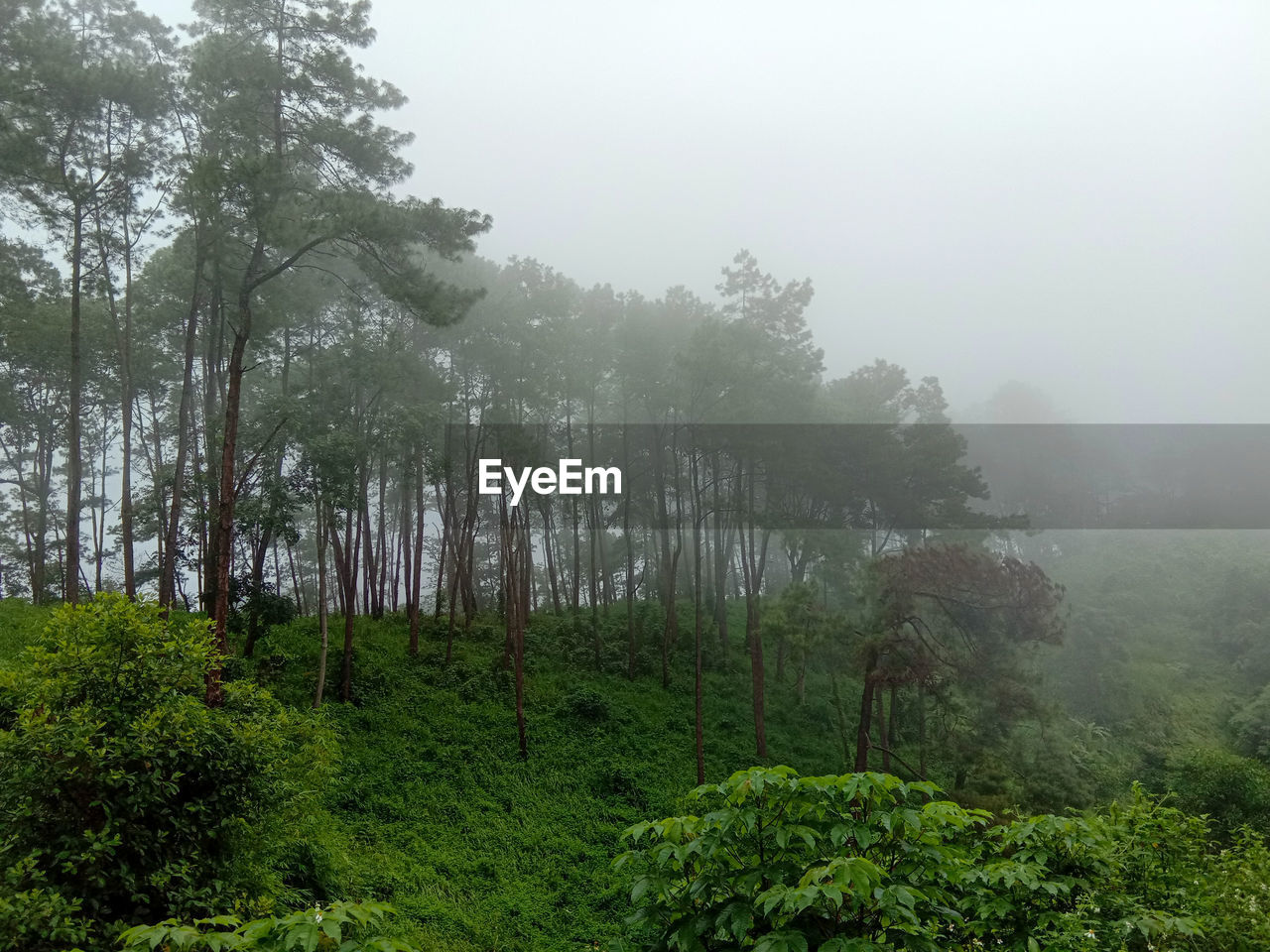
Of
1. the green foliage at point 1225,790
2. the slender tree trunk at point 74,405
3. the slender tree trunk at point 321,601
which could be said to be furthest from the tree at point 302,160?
the green foliage at point 1225,790

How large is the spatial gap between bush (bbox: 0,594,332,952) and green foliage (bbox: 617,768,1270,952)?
325 cm

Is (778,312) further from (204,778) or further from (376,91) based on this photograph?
(204,778)

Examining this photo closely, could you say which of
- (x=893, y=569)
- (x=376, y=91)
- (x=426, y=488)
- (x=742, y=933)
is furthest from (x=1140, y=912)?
(x=426, y=488)

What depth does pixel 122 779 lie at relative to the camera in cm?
436

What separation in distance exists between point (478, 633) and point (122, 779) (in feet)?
56.4

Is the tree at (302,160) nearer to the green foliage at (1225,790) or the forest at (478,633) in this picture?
the forest at (478,633)

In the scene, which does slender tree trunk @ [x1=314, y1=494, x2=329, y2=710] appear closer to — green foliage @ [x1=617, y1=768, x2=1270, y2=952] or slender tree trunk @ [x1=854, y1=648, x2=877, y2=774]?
slender tree trunk @ [x1=854, y1=648, x2=877, y2=774]

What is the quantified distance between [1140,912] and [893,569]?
12.4 m

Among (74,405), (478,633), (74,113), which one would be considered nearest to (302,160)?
(74,113)

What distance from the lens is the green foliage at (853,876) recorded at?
7.46 feet

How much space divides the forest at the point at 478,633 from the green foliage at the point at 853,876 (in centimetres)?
2

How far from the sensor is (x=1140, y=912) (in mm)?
3117

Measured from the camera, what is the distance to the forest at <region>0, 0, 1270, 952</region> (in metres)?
3.01

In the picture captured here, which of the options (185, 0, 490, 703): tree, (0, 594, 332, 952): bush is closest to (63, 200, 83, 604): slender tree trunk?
(185, 0, 490, 703): tree
